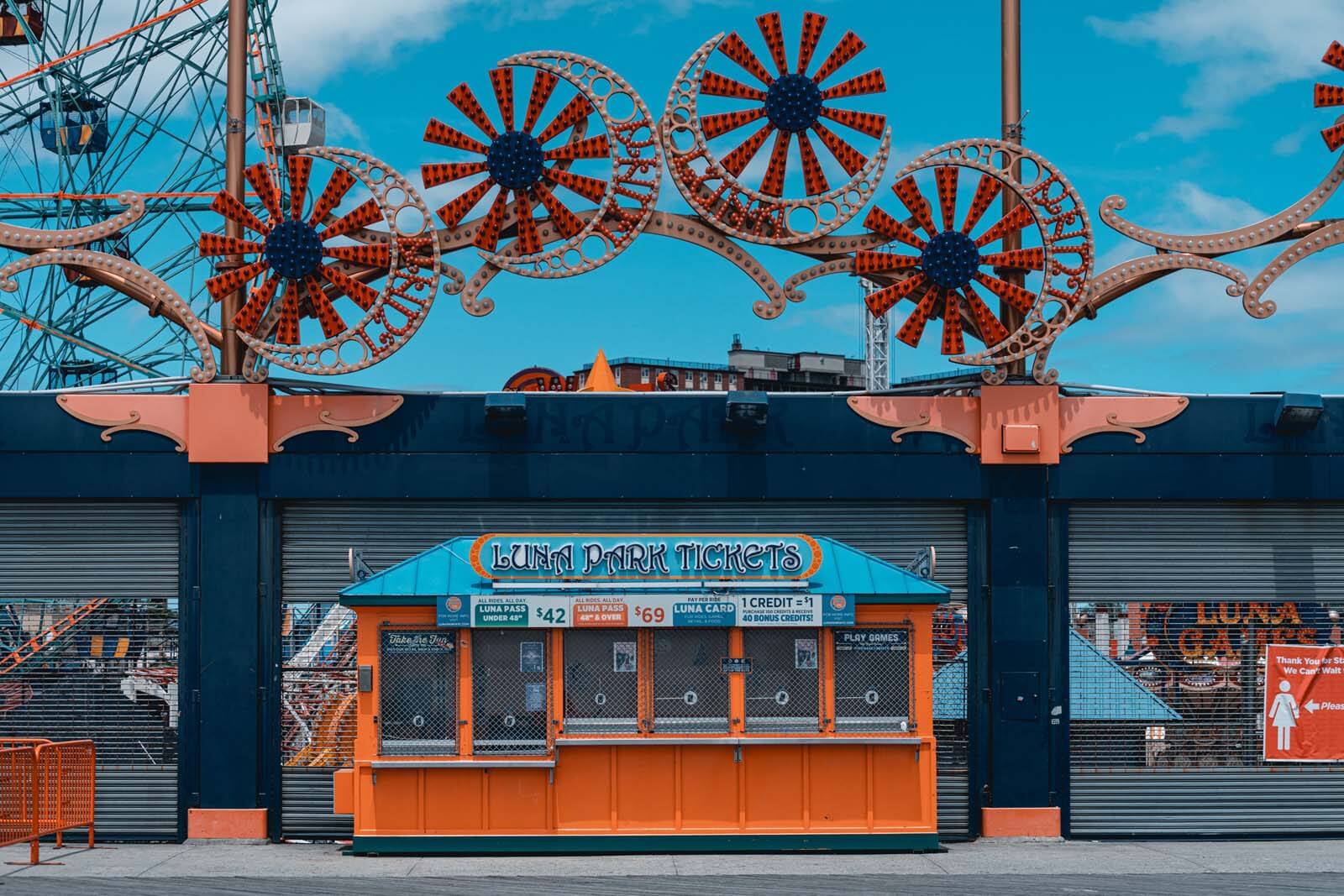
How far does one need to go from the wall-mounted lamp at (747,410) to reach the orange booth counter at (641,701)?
6.04 ft

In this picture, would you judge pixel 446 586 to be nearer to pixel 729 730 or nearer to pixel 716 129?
pixel 729 730

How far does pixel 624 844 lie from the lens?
1488 cm

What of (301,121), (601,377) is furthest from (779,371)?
(601,377)

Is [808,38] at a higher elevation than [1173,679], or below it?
higher

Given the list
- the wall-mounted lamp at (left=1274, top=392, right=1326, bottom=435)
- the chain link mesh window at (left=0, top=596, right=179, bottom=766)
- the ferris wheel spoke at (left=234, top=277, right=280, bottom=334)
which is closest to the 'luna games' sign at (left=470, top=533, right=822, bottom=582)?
the ferris wheel spoke at (left=234, top=277, right=280, bottom=334)

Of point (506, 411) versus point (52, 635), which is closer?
point (506, 411)

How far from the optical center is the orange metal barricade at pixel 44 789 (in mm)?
14625

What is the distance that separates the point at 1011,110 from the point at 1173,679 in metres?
7.01

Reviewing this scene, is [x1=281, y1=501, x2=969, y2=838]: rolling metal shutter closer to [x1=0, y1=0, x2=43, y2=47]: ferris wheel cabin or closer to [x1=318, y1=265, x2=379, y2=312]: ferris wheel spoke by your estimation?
[x1=318, y1=265, x2=379, y2=312]: ferris wheel spoke

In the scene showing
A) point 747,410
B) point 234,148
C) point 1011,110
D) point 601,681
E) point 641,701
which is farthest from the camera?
point 1011,110

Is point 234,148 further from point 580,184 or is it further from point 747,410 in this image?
point 747,410

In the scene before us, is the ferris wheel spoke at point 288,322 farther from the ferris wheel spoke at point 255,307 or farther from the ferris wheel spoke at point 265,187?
the ferris wheel spoke at point 265,187

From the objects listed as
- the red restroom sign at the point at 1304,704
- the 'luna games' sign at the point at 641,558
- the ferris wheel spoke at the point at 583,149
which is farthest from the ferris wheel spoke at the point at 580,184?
the red restroom sign at the point at 1304,704

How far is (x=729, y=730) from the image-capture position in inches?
589
